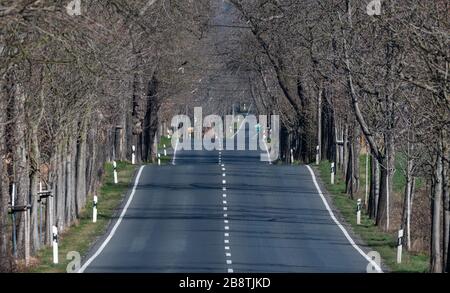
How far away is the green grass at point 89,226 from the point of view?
3322cm

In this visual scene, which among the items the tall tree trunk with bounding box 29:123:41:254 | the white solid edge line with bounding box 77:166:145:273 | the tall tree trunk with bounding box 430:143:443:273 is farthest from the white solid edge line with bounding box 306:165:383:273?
the tall tree trunk with bounding box 29:123:41:254

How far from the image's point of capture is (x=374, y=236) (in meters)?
40.7

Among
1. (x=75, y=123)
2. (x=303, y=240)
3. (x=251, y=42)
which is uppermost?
(x=251, y=42)

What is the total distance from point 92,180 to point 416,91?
21128mm

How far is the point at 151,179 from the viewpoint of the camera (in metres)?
57.9

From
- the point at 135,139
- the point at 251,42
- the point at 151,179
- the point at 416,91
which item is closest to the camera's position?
the point at 416,91

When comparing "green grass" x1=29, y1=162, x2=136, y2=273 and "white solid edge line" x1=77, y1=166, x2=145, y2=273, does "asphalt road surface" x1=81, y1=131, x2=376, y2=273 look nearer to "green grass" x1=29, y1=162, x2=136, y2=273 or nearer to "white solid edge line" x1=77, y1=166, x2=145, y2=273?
"white solid edge line" x1=77, y1=166, x2=145, y2=273

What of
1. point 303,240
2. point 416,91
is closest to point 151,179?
point 303,240

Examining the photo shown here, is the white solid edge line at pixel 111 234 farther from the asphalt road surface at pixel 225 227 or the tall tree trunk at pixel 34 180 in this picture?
the tall tree trunk at pixel 34 180

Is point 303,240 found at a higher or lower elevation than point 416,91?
lower

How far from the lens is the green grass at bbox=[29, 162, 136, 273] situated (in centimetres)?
3322

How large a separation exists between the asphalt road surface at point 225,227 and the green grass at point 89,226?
2.06 feet

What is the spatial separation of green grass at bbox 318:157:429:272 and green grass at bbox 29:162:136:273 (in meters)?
8.13

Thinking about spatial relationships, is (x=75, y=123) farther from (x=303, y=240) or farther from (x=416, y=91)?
(x=416, y=91)
